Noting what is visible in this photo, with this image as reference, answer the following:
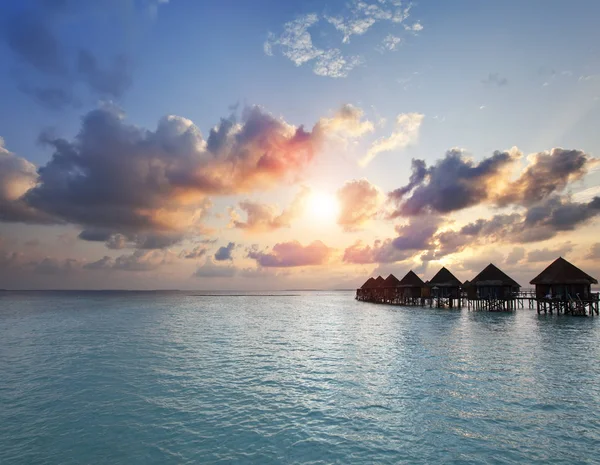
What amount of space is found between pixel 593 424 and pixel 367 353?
13385mm

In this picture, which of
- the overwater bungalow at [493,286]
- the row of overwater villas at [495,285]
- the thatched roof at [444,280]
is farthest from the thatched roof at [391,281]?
the overwater bungalow at [493,286]

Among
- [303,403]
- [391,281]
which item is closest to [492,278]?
[391,281]

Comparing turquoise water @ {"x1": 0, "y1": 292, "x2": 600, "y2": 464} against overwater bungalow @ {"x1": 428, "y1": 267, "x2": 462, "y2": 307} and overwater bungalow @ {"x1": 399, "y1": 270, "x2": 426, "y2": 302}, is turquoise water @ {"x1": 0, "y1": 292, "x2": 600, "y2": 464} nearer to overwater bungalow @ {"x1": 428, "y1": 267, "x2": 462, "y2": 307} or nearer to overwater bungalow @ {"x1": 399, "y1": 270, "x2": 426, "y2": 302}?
overwater bungalow @ {"x1": 428, "y1": 267, "x2": 462, "y2": 307}

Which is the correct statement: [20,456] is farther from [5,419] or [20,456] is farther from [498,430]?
[498,430]

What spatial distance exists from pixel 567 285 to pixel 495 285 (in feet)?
30.8

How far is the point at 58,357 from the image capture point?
23.7 meters

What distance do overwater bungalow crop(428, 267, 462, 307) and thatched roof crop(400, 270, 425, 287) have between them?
3.75 metres

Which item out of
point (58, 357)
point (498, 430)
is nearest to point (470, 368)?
point (498, 430)

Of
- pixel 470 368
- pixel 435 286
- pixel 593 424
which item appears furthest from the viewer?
pixel 435 286

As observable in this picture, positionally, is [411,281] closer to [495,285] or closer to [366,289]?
[495,285]

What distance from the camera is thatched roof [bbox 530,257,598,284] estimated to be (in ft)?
152

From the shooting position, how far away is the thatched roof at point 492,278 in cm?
5478

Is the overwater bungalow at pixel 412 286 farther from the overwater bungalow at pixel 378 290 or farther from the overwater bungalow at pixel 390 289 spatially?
the overwater bungalow at pixel 378 290

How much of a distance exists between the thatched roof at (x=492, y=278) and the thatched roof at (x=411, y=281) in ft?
42.3
